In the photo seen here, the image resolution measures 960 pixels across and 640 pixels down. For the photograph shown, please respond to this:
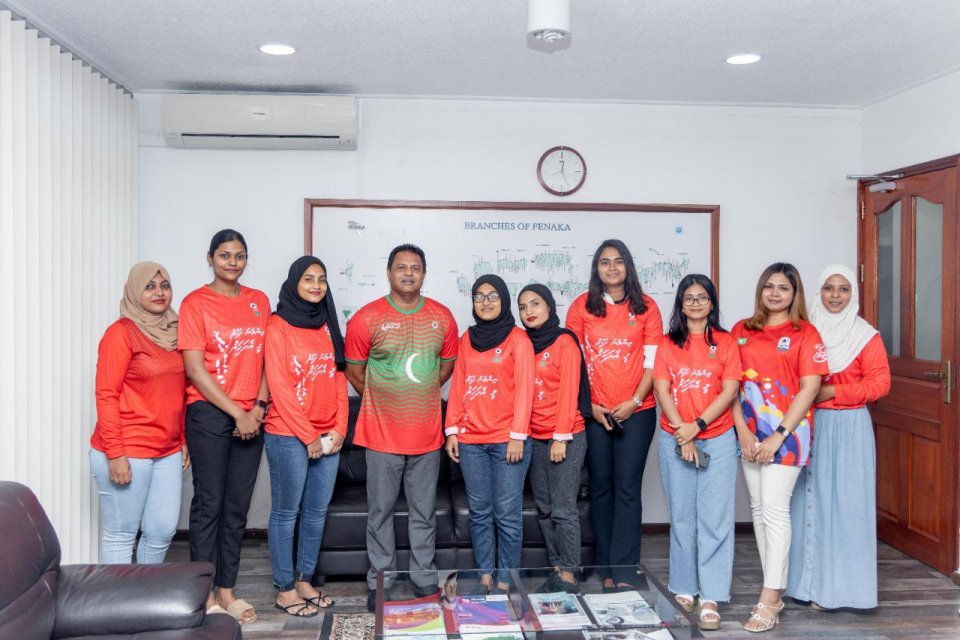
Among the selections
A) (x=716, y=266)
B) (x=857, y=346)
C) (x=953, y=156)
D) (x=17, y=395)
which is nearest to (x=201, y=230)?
(x=17, y=395)

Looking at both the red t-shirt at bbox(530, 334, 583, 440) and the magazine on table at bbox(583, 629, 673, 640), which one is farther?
the red t-shirt at bbox(530, 334, 583, 440)

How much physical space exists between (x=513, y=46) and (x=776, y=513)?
2402 mm

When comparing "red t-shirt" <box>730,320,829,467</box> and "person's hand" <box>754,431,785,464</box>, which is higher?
"red t-shirt" <box>730,320,829,467</box>

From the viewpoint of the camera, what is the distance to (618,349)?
11.5 feet

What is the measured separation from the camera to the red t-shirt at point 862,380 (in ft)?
11.0

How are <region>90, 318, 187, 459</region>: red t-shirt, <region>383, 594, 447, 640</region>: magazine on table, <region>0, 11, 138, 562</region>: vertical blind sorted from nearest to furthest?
<region>383, 594, 447, 640</region>: magazine on table → <region>90, 318, 187, 459</region>: red t-shirt → <region>0, 11, 138, 562</region>: vertical blind

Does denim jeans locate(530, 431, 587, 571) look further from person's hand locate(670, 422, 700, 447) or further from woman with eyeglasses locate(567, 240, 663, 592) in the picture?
person's hand locate(670, 422, 700, 447)

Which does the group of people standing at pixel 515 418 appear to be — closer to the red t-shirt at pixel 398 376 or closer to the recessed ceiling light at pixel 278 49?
the red t-shirt at pixel 398 376

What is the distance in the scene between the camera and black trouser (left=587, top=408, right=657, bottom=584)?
3510mm

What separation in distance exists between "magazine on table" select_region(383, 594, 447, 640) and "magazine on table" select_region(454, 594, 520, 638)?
67 millimetres

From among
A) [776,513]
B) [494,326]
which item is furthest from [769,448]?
[494,326]

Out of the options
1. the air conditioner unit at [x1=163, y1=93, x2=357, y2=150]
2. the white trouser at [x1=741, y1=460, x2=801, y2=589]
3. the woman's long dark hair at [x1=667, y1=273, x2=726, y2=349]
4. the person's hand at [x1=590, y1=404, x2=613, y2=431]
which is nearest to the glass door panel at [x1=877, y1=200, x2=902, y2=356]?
the white trouser at [x1=741, y1=460, x2=801, y2=589]

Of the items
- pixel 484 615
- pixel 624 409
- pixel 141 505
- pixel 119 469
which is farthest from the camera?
pixel 624 409

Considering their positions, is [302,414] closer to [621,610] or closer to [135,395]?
[135,395]
